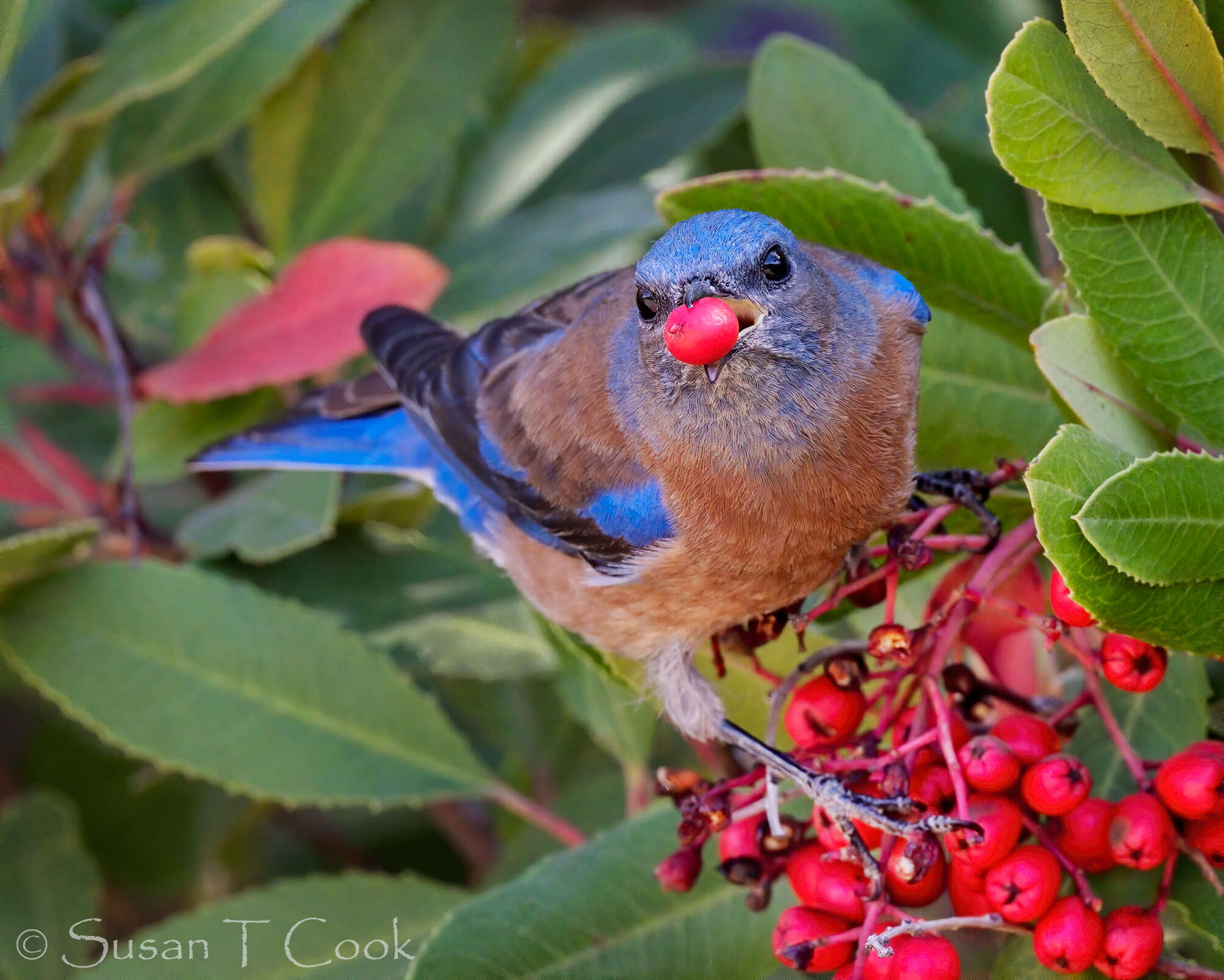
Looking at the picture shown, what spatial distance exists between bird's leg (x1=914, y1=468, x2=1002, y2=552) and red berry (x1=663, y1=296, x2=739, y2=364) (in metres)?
0.45

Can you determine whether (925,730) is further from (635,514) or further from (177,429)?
(177,429)

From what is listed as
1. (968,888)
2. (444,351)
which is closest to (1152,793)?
(968,888)

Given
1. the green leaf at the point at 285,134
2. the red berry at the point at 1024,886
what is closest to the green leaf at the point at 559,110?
the green leaf at the point at 285,134

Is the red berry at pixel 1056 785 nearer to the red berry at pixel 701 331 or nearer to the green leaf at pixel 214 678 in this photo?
the red berry at pixel 701 331

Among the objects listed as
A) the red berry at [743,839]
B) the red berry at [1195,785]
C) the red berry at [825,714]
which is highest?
the red berry at [1195,785]

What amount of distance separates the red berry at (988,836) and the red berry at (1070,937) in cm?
10

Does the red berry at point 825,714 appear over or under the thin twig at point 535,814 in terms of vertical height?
over

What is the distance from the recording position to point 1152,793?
182 cm

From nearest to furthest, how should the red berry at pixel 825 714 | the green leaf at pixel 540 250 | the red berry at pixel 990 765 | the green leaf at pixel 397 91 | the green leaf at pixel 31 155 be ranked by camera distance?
the red berry at pixel 990 765 < the red berry at pixel 825 714 < the green leaf at pixel 31 155 < the green leaf at pixel 540 250 < the green leaf at pixel 397 91

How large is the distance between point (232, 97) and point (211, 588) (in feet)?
4.33

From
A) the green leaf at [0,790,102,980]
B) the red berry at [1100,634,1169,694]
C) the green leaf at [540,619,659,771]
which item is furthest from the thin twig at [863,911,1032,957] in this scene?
the green leaf at [0,790,102,980]

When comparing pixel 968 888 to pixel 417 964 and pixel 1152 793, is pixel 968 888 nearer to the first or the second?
pixel 1152 793

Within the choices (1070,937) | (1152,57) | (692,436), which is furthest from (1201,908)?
(1152,57)

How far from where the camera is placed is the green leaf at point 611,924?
7.02ft
